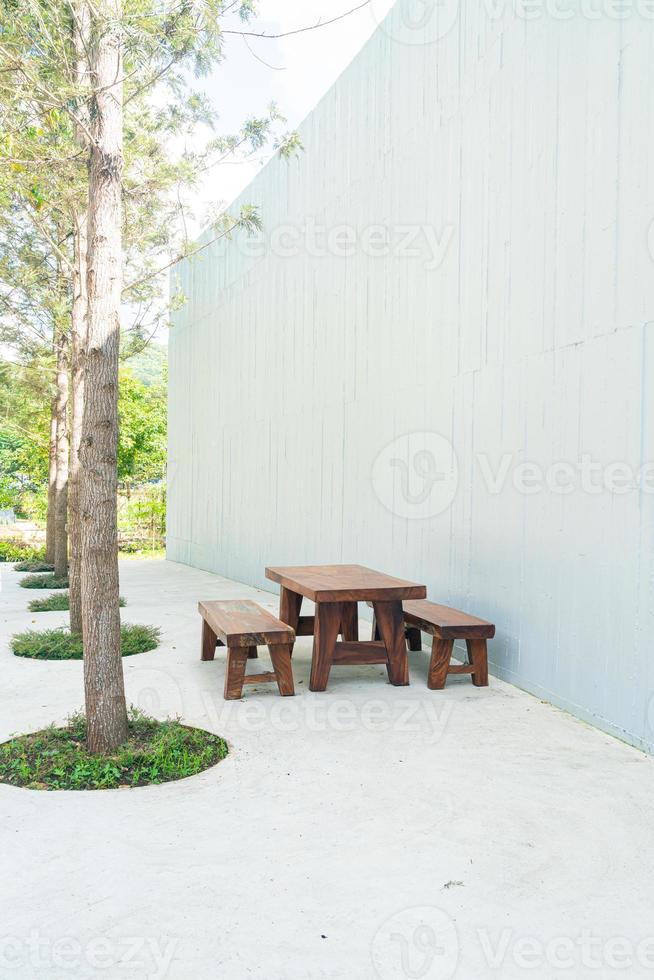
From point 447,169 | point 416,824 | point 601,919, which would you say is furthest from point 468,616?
point 447,169

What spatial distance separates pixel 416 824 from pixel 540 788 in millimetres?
619

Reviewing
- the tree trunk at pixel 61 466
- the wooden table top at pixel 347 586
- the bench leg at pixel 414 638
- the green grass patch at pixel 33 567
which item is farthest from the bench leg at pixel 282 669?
the green grass patch at pixel 33 567

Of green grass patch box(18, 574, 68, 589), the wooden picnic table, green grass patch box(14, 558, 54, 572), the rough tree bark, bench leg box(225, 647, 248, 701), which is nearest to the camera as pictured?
bench leg box(225, 647, 248, 701)

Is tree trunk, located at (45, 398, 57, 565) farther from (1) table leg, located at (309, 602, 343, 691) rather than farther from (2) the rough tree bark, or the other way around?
(1) table leg, located at (309, 602, 343, 691)

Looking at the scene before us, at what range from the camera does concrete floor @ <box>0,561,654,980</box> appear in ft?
6.42

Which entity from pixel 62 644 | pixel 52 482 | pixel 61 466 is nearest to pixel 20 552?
pixel 52 482

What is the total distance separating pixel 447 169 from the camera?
18.2 ft

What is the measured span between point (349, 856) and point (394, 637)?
2200mm

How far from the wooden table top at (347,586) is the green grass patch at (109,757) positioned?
108 centimetres

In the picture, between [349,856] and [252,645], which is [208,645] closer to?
[252,645]

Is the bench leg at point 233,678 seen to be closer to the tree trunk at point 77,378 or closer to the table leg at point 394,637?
the table leg at point 394,637

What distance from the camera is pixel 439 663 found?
4.54 metres

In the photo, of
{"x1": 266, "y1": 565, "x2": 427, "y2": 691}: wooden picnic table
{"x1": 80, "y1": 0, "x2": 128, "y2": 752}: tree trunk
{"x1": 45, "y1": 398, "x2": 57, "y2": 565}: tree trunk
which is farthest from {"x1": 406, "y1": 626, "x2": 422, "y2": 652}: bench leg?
{"x1": 45, "y1": 398, "x2": 57, "y2": 565}: tree trunk

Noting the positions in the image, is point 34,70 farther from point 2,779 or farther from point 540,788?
point 540,788
